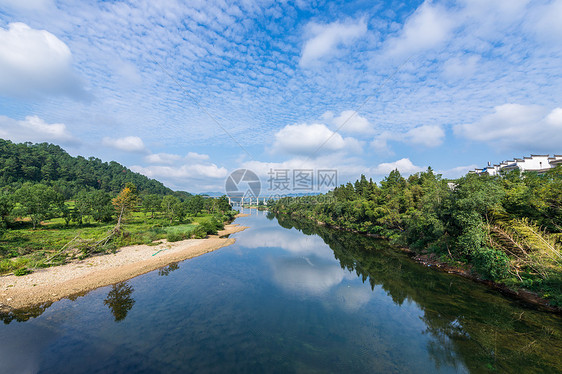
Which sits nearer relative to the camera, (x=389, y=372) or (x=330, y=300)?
(x=389, y=372)

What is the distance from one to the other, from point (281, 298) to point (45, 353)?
41.7ft

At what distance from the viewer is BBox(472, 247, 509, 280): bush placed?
17050mm

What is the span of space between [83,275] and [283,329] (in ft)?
59.0

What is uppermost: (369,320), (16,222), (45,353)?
(16,222)

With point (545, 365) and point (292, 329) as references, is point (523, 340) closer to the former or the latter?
point (545, 365)

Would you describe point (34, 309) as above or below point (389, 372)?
above

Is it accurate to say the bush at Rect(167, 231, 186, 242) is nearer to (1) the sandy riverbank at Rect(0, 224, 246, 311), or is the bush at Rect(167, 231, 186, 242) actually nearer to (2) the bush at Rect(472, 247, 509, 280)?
(1) the sandy riverbank at Rect(0, 224, 246, 311)

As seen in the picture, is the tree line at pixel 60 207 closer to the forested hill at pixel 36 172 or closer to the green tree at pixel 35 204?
the green tree at pixel 35 204

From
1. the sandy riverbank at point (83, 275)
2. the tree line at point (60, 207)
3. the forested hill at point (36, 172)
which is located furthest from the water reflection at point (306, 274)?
the forested hill at point (36, 172)

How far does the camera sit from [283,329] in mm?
12656

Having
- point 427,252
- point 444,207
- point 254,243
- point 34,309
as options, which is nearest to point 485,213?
point 444,207

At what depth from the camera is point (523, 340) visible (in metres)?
11.5

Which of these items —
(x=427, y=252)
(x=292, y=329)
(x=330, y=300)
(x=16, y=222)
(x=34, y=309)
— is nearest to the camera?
(x=292, y=329)

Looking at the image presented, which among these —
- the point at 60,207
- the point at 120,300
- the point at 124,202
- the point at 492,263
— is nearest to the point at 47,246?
the point at 124,202
